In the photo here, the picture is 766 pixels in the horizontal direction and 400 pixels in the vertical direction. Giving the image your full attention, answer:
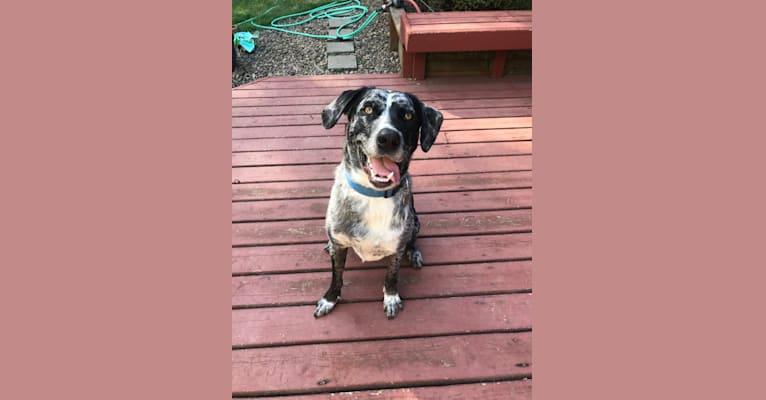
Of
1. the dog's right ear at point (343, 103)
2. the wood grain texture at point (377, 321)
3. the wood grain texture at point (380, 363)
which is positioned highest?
the dog's right ear at point (343, 103)

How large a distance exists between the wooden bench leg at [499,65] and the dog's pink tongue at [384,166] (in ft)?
11.4

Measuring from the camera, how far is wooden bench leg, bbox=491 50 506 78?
4.92 metres

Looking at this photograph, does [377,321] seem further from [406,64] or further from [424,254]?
[406,64]

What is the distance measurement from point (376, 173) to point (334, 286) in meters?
0.78

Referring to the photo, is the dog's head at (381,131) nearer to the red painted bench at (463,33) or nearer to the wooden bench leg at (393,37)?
the red painted bench at (463,33)

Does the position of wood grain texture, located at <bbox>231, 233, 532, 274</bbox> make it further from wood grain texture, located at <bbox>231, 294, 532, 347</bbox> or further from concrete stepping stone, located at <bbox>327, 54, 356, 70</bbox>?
concrete stepping stone, located at <bbox>327, 54, 356, 70</bbox>

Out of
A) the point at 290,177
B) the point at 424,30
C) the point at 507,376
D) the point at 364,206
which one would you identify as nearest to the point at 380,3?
the point at 424,30

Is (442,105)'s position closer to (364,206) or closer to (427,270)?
(427,270)

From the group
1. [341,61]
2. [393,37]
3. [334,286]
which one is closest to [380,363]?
[334,286]

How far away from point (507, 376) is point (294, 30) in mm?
5881

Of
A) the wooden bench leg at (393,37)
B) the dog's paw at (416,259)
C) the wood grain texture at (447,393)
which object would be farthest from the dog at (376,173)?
the wooden bench leg at (393,37)

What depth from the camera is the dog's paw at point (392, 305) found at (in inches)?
95.7

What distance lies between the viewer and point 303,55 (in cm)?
580

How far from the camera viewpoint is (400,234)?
7.38ft
